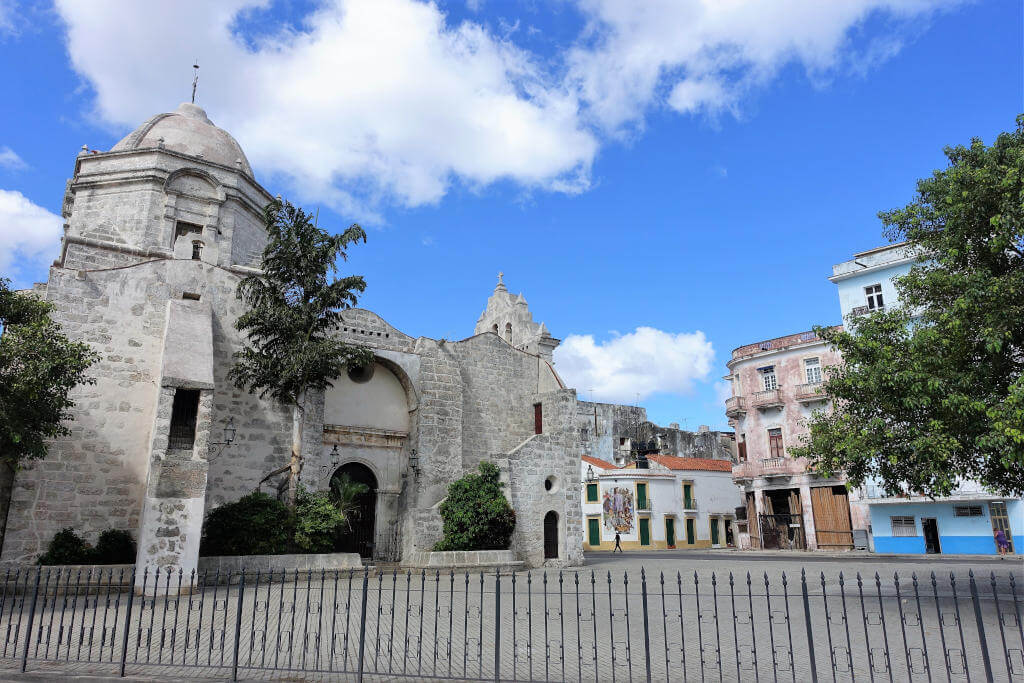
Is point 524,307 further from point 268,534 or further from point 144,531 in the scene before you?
point 144,531

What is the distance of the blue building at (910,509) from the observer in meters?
24.8

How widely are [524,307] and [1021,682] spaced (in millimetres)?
29087

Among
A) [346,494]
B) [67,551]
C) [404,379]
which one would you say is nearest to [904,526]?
[404,379]

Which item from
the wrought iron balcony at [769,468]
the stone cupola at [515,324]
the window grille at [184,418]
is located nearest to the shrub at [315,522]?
the window grille at [184,418]

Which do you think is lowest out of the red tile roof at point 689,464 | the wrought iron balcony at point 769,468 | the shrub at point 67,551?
the shrub at point 67,551

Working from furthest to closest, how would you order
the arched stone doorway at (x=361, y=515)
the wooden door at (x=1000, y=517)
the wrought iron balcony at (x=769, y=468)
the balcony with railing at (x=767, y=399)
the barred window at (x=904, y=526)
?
the balcony with railing at (x=767, y=399), the wrought iron balcony at (x=769, y=468), the barred window at (x=904, y=526), the wooden door at (x=1000, y=517), the arched stone doorway at (x=361, y=515)

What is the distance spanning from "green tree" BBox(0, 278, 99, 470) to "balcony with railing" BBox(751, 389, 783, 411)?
27251 mm

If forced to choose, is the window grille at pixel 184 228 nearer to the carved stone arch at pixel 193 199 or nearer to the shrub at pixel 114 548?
the carved stone arch at pixel 193 199

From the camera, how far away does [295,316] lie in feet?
54.9

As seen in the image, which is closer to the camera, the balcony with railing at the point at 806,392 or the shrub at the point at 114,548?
the shrub at the point at 114,548

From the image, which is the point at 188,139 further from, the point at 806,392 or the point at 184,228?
the point at 806,392

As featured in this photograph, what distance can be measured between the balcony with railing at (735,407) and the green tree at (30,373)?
90.4 feet

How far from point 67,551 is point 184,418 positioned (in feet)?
11.7

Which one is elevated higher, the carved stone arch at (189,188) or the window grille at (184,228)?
the carved stone arch at (189,188)
